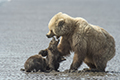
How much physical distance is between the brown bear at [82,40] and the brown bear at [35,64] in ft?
2.22

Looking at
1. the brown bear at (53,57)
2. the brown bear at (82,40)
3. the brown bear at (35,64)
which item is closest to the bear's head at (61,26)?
the brown bear at (82,40)

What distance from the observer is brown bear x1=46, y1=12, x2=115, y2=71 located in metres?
8.18

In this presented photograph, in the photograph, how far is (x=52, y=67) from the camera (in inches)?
332

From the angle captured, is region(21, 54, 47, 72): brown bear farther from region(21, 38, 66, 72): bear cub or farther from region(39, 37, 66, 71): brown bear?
region(39, 37, 66, 71): brown bear

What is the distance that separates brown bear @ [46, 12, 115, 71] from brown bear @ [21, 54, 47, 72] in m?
0.68

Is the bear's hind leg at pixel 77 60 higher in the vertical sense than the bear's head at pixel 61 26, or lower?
lower

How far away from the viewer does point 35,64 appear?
823 cm

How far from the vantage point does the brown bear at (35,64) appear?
8.19m

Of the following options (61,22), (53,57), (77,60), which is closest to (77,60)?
(77,60)

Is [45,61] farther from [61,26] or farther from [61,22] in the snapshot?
[61,22]

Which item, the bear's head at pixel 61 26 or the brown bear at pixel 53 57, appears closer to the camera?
the bear's head at pixel 61 26

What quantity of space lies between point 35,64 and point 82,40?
4.41ft

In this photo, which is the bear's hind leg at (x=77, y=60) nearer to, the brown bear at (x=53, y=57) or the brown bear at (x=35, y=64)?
the brown bear at (x=53, y=57)

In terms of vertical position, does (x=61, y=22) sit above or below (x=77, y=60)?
above
